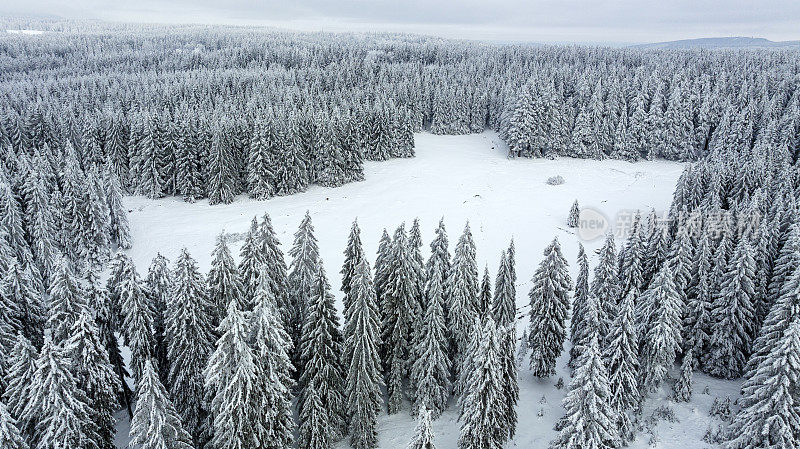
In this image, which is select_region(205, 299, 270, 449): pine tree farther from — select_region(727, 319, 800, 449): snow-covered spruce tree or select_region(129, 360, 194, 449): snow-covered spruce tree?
select_region(727, 319, 800, 449): snow-covered spruce tree

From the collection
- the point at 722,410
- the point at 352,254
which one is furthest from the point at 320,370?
the point at 722,410

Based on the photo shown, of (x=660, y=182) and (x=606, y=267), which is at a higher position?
(x=606, y=267)

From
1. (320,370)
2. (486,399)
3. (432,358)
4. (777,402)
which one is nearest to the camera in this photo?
(777,402)

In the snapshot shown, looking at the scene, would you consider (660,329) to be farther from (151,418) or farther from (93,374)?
(93,374)

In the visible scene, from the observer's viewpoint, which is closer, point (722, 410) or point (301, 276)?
point (301, 276)

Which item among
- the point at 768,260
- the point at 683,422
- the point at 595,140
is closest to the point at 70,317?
the point at 683,422

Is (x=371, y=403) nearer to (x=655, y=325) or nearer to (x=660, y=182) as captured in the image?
(x=655, y=325)

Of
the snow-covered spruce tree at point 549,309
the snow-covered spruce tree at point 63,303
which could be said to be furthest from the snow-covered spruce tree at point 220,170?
the snow-covered spruce tree at point 549,309
